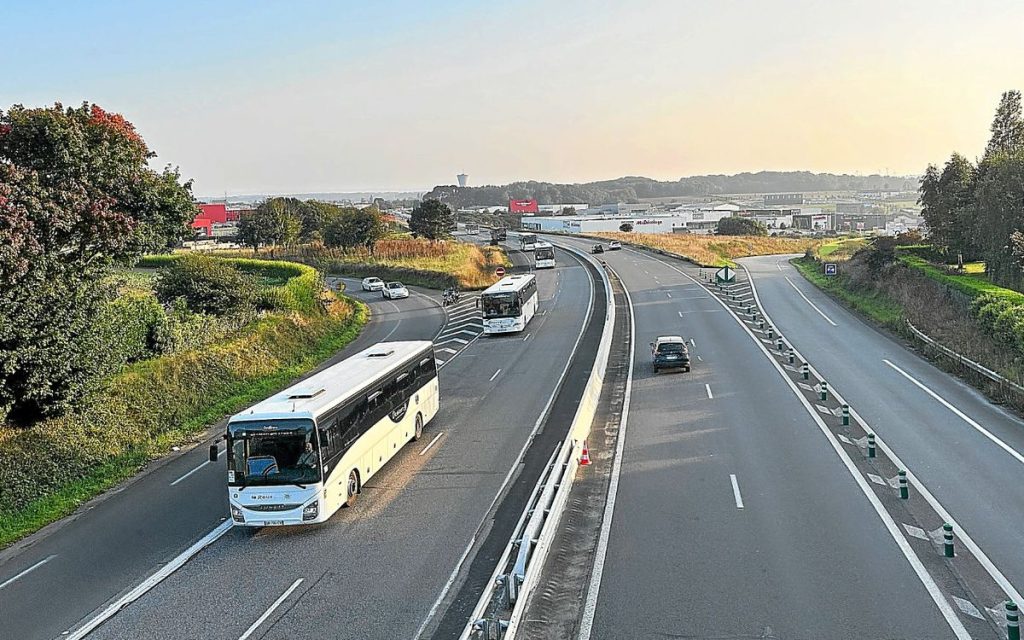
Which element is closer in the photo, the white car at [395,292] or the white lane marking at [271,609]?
the white lane marking at [271,609]

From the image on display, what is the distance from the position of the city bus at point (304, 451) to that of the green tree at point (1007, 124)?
54.7 metres

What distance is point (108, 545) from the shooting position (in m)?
16.4

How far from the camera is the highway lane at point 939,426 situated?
15.5m

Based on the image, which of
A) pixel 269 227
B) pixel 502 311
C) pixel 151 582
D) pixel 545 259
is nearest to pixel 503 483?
pixel 151 582

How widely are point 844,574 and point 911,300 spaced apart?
34309mm

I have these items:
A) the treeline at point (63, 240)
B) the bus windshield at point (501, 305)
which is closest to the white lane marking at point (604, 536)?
the treeline at point (63, 240)

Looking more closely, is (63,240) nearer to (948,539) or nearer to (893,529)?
(893,529)

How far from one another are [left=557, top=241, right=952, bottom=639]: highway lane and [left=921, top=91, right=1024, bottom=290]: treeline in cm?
2235

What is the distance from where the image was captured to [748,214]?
188500 mm

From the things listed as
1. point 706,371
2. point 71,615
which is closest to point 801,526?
point 71,615

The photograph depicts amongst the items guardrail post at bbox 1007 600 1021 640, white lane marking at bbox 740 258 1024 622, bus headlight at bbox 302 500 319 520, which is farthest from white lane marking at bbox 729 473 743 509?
bus headlight at bbox 302 500 319 520

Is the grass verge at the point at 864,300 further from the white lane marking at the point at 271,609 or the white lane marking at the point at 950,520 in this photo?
the white lane marking at the point at 271,609

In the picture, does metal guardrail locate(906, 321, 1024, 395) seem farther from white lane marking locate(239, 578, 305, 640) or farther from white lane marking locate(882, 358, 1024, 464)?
white lane marking locate(239, 578, 305, 640)

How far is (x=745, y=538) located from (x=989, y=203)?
124ft
